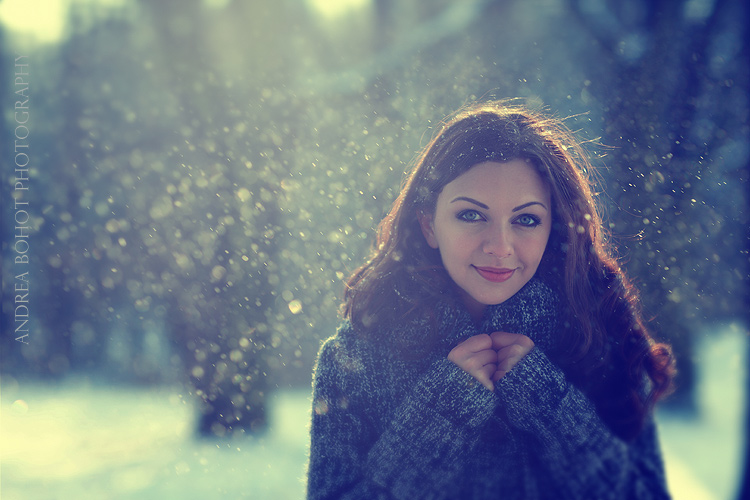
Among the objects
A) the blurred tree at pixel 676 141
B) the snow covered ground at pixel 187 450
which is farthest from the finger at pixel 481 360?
the snow covered ground at pixel 187 450

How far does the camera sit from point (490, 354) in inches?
46.9

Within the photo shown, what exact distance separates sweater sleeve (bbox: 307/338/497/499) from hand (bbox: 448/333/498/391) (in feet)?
0.06

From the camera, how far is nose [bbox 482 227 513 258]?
3.72ft

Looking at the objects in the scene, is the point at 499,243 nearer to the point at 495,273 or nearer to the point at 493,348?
the point at 495,273

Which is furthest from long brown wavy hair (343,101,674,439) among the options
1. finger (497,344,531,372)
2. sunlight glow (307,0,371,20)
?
sunlight glow (307,0,371,20)

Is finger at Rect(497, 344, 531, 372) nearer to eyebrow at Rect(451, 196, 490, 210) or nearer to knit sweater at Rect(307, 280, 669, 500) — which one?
knit sweater at Rect(307, 280, 669, 500)

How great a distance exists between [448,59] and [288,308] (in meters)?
1.96

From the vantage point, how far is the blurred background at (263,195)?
2.36m

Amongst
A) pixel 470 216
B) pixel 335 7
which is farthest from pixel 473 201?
pixel 335 7

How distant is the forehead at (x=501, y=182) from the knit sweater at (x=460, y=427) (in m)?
0.31

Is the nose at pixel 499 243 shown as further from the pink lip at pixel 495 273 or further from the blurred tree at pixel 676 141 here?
the blurred tree at pixel 676 141

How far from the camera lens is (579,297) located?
1334 millimetres

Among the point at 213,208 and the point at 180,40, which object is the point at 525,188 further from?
the point at 180,40

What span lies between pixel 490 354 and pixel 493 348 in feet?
0.10
